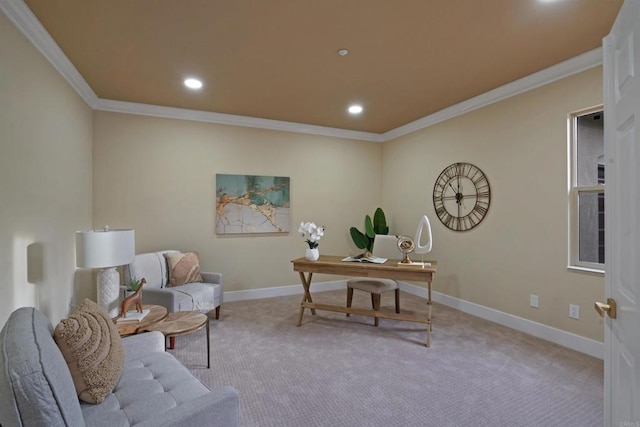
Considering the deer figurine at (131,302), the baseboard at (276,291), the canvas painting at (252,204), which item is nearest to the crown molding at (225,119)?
the canvas painting at (252,204)

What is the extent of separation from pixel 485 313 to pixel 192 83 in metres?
4.25

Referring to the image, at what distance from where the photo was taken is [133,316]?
2.52m

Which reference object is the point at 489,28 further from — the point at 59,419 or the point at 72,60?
the point at 72,60

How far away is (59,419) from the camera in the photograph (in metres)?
0.97

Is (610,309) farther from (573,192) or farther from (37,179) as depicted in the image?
(37,179)

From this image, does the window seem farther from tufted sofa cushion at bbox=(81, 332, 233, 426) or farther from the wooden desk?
tufted sofa cushion at bbox=(81, 332, 233, 426)

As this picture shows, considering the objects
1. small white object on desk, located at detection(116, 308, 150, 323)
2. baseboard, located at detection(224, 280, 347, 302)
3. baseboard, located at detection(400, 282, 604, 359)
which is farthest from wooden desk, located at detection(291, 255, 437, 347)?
small white object on desk, located at detection(116, 308, 150, 323)

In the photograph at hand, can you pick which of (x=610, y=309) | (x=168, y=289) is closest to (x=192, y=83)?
(x=168, y=289)

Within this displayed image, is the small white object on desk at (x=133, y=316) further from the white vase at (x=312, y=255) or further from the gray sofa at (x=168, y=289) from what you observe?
the white vase at (x=312, y=255)

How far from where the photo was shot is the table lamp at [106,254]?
7.97 feet

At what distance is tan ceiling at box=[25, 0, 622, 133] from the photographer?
220 cm

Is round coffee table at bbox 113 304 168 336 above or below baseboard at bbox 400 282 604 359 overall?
above

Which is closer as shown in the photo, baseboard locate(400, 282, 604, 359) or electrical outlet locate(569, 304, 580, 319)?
baseboard locate(400, 282, 604, 359)

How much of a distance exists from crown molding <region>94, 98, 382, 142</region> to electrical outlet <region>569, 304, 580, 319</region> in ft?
12.2
